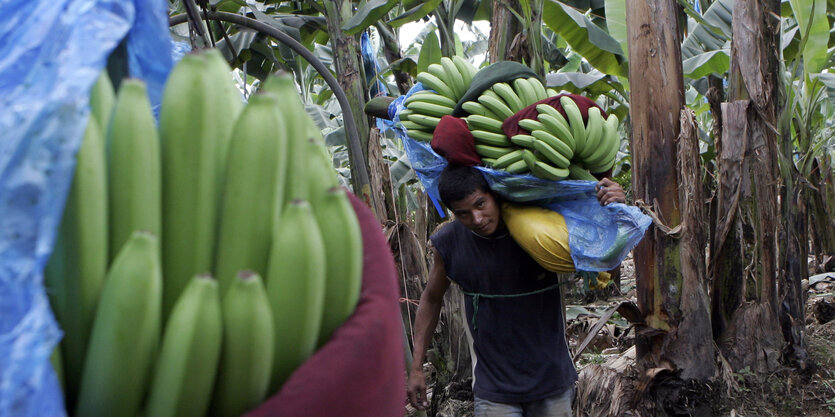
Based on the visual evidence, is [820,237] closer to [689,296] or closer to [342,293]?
[689,296]

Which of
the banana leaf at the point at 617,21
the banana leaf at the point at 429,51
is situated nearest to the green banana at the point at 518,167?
the banana leaf at the point at 429,51

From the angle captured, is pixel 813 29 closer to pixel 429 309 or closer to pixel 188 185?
pixel 429 309

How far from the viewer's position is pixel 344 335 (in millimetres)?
701

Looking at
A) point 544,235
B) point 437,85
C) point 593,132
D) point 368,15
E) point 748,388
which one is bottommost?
point 748,388

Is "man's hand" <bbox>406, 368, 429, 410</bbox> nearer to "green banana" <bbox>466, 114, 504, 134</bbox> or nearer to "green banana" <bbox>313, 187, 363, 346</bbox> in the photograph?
"green banana" <bbox>466, 114, 504, 134</bbox>

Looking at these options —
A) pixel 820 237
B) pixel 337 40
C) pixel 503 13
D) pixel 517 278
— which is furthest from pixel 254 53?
pixel 820 237

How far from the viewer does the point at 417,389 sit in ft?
8.40

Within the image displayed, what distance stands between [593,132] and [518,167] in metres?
0.27

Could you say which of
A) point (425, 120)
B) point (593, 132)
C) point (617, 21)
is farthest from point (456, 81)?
point (617, 21)

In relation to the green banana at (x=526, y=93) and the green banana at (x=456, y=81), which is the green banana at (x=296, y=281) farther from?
the green banana at (x=456, y=81)

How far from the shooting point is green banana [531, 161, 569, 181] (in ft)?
6.61

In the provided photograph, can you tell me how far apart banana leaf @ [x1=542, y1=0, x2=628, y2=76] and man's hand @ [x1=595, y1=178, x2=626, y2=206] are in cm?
211

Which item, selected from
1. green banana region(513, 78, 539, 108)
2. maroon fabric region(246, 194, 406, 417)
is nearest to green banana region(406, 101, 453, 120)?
green banana region(513, 78, 539, 108)

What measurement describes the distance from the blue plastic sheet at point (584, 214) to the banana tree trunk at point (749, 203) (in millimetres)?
1872
